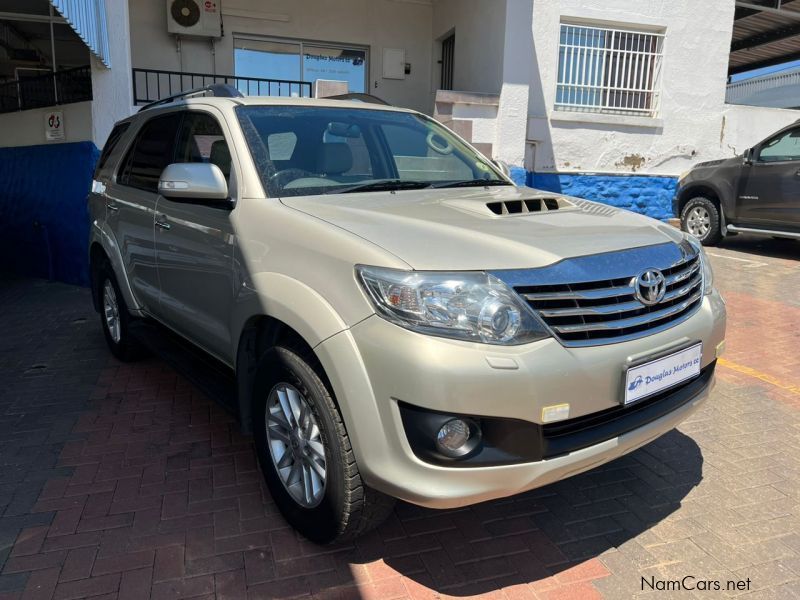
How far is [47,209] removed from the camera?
29.2 ft

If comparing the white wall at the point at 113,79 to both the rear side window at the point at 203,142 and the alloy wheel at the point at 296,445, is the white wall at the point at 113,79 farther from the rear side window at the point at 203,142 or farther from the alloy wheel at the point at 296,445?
the alloy wheel at the point at 296,445

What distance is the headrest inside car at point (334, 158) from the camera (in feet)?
10.6

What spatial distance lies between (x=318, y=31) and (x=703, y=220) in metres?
7.01

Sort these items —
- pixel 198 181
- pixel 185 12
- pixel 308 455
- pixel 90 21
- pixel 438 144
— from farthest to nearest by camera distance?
pixel 185 12 → pixel 90 21 → pixel 438 144 → pixel 198 181 → pixel 308 455

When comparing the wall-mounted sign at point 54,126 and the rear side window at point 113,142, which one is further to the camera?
the wall-mounted sign at point 54,126

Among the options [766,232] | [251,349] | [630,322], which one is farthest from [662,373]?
[766,232]

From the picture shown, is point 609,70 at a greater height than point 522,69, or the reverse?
point 609,70

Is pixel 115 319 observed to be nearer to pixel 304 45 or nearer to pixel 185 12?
pixel 185 12

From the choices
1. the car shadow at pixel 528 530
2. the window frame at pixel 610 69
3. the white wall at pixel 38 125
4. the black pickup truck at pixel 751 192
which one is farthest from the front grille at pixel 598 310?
the window frame at pixel 610 69

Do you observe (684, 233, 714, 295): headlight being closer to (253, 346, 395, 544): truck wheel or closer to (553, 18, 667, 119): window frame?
(253, 346, 395, 544): truck wheel

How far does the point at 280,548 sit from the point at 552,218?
5.98ft

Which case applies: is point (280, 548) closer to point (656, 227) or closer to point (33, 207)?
point (656, 227)

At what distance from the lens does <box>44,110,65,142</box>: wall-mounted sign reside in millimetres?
8305

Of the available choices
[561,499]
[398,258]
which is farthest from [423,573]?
[398,258]
